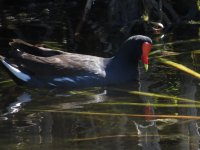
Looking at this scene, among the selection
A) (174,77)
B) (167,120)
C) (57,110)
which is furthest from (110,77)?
(167,120)

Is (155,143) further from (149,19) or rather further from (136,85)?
(149,19)

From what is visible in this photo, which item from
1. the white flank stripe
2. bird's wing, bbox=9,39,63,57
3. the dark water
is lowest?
the dark water

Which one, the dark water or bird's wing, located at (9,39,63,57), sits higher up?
bird's wing, located at (9,39,63,57)

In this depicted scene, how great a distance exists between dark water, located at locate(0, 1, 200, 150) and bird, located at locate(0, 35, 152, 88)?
0.13 metres

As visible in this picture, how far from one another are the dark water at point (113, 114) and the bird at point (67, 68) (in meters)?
0.13

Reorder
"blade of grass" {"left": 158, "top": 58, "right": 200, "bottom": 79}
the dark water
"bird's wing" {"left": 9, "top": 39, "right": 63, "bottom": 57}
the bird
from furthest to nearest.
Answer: "bird's wing" {"left": 9, "top": 39, "right": 63, "bottom": 57} → the bird → "blade of grass" {"left": 158, "top": 58, "right": 200, "bottom": 79} → the dark water

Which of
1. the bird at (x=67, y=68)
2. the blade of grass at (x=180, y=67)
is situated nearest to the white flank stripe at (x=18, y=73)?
the bird at (x=67, y=68)

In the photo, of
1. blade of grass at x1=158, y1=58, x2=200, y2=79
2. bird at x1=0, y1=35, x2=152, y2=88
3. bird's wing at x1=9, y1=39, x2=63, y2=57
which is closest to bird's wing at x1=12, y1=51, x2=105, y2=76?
bird at x1=0, y1=35, x2=152, y2=88

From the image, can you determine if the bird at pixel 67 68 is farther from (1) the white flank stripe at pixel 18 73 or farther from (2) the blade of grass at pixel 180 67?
(2) the blade of grass at pixel 180 67

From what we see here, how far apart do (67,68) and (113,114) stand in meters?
1.50

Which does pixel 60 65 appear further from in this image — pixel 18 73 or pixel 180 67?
pixel 180 67

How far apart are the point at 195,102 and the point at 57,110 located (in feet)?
4.44

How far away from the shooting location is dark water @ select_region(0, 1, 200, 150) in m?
5.21

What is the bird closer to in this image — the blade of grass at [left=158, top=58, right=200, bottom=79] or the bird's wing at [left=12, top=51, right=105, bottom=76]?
the bird's wing at [left=12, top=51, right=105, bottom=76]
